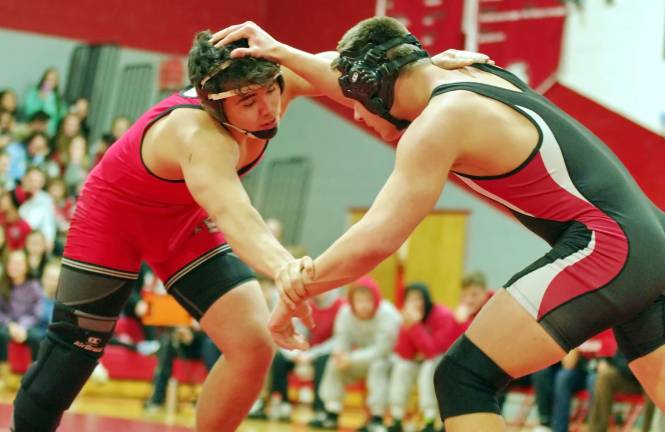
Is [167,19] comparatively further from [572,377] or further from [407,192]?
[407,192]

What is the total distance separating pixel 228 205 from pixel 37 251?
615 cm

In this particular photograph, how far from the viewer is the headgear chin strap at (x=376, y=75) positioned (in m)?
3.01

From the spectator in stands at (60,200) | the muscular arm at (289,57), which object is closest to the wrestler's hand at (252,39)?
the muscular arm at (289,57)

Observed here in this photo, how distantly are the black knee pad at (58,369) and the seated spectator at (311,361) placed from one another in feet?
14.2

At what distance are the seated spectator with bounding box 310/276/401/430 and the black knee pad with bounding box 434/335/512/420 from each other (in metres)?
4.90

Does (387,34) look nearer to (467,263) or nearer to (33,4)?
(467,263)

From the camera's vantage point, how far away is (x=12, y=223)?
9.80 m

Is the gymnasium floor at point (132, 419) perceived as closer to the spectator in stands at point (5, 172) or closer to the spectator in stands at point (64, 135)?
the spectator in stands at point (5, 172)

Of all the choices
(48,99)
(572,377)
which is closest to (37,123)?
(48,99)

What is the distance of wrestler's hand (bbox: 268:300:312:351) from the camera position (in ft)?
10.3

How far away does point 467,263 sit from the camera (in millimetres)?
11570

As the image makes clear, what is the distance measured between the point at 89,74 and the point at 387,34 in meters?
10.4

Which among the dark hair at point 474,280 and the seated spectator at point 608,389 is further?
the dark hair at point 474,280

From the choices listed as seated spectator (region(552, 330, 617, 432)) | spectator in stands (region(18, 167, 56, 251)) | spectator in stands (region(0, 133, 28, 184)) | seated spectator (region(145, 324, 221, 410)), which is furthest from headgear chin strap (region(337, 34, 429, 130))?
spectator in stands (region(0, 133, 28, 184))
